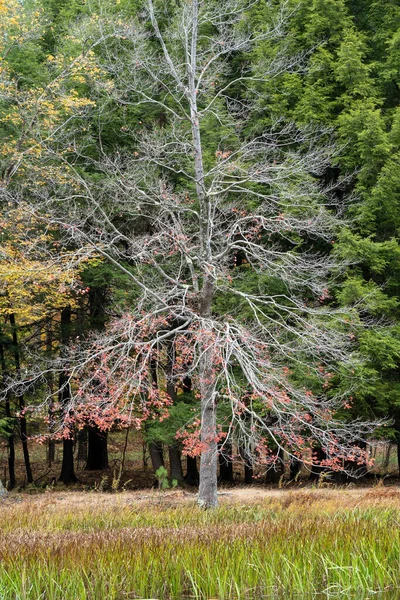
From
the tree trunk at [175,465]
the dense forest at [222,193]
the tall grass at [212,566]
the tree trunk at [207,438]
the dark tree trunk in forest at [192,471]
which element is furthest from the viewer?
the dark tree trunk in forest at [192,471]

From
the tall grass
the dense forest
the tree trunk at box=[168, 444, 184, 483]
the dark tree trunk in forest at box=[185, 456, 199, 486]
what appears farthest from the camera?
the dark tree trunk in forest at box=[185, 456, 199, 486]

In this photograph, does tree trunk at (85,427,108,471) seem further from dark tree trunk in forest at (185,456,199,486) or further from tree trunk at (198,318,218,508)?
tree trunk at (198,318,218,508)

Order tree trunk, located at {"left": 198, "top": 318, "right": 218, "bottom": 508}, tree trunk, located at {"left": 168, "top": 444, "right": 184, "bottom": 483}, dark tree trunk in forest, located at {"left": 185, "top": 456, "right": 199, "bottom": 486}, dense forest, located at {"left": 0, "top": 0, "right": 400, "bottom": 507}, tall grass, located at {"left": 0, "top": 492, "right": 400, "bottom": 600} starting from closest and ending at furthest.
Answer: tall grass, located at {"left": 0, "top": 492, "right": 400, "bottom": 600}
tree trunk, located at {"left": 198, "top": 318, "right": 218, "bottom": 508}
dense forest, located at {"left": 0, "top": 0, "right": 400, "bottom": 507}
tree trunk, located at {"left": 168, "top": 444, "right": 184, "bottom": 483}
dark tree trunk in forest, located at {"left": 185, "top": 456, "right": 199, "bottom": 486}

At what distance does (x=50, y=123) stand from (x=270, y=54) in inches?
272

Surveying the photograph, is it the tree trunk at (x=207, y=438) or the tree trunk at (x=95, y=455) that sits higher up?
the tree trunk at (x=207, y=438)

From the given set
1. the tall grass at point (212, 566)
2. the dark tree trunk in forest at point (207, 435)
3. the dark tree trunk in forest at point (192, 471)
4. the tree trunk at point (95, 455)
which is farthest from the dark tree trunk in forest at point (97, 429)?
the tall grass at point (212, 566)

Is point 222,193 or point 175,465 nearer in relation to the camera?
point 222,193

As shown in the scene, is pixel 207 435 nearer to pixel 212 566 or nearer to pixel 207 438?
pixel 207 438

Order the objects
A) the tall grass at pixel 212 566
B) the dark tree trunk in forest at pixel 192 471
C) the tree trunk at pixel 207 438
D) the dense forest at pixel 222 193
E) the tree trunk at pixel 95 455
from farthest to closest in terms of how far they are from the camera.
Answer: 1. the tree trunk at pixel 95 455
2. the dark tree trunk in forest at pixel 192 471
3. the dense forest at pixel 222 193
4. the tree trunk at pixel 207 438
5. the tall grass at pixel 212 566

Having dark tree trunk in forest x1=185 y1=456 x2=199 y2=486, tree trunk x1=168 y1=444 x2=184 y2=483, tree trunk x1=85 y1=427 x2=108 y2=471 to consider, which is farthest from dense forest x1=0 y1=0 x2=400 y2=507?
tree trunk x1=85 y1=427 x2=108 y2=471

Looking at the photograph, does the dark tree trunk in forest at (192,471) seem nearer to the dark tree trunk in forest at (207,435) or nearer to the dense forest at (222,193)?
the dense forest at (222,193)

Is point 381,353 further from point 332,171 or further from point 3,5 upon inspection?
point 3,5

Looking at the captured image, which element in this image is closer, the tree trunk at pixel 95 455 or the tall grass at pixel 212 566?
the tall grass at pixel 212 566

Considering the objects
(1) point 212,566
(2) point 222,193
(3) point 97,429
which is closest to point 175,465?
(3) point 97,429
